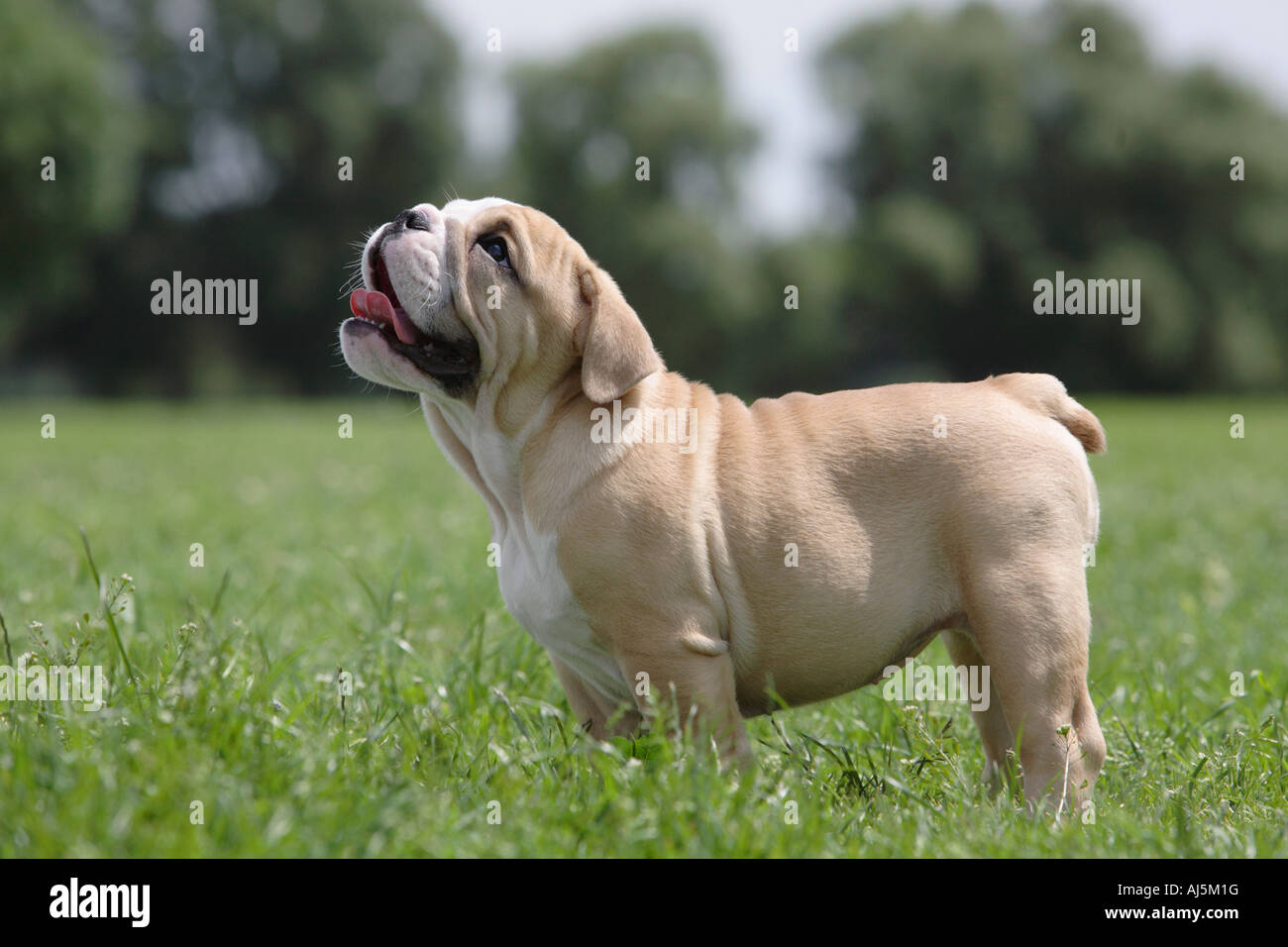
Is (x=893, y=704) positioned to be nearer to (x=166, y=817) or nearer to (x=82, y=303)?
(x=166, y=817)

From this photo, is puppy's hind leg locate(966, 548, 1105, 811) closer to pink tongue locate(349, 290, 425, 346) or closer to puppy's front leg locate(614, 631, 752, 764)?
puppy's front leg locate(614, 631, 752, 764)

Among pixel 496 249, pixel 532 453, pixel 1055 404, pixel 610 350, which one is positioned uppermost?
pixel 496 249

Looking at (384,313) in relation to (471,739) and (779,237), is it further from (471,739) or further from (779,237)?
(779,237)

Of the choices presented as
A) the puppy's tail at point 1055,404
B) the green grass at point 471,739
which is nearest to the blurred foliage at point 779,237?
the green grass at point 471,739

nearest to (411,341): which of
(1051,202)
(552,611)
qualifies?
(552,611)

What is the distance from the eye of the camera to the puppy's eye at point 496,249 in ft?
10.6

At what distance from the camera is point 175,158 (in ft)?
117

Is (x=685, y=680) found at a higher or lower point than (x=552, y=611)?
lower

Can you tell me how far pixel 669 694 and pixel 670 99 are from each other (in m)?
33.8

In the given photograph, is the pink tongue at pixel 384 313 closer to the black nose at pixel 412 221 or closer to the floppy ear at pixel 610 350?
the black nose at pixel 412 221

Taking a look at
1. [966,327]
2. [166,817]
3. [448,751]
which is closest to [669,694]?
[448,751]

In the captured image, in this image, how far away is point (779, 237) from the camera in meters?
35.7

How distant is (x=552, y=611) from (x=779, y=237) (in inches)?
1328

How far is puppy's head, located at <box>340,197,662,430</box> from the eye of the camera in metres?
3.21
